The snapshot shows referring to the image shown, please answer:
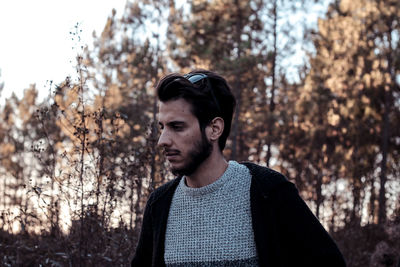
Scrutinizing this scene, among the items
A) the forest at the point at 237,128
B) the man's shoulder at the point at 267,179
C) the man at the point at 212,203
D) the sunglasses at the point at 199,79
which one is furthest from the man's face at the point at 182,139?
the forest at the point at 237,128

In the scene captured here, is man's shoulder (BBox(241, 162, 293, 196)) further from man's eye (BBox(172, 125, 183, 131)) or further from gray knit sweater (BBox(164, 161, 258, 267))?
man's eye (BBox(172, 125, 183, 131))

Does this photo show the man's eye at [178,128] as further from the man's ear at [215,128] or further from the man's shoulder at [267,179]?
the man's shoulder at [267,179]

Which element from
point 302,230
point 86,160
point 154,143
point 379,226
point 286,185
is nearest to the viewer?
point 302,230

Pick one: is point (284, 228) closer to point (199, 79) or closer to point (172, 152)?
point (172, 152)

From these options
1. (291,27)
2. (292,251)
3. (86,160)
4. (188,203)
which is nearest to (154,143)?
(86,160)

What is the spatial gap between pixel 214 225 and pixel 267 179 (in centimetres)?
33

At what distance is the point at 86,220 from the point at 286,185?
410 cm

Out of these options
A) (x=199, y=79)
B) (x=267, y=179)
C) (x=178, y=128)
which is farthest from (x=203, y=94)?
(x=267, y=179)

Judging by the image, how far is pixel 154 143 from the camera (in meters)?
7.01

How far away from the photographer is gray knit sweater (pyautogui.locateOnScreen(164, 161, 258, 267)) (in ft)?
7.48

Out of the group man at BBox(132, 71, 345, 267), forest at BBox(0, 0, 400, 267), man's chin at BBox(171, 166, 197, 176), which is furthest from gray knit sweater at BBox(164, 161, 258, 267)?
forest at BBox(0, 0, 400, 267)

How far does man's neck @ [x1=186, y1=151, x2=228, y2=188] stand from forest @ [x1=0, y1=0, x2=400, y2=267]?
3.46m

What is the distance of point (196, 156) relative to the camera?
7.68ft

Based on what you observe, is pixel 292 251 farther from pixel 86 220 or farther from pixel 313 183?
pixel 313 183
